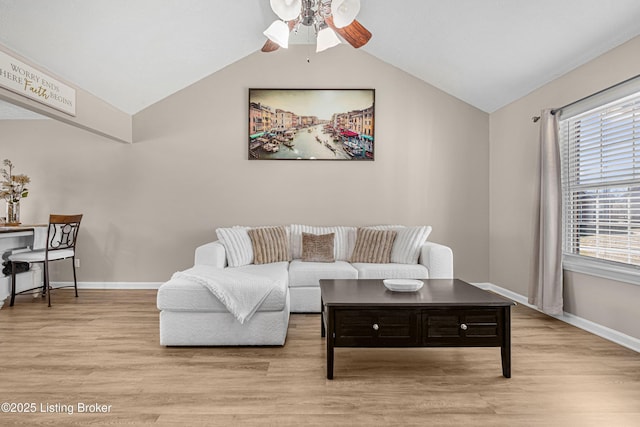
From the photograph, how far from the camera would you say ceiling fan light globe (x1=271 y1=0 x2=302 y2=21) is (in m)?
2.40

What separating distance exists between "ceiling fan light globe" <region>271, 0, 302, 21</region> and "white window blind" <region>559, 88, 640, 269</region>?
102 inches

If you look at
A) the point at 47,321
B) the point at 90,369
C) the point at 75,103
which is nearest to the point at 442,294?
the point at 90,369

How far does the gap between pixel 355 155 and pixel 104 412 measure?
377 cm

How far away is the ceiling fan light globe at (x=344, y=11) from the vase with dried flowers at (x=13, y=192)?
166 inches

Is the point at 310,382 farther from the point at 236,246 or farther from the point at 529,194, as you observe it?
the point at 529,194

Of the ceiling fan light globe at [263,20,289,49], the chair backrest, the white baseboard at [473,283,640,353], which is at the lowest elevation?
the white baseboard at [473,283,640,353]

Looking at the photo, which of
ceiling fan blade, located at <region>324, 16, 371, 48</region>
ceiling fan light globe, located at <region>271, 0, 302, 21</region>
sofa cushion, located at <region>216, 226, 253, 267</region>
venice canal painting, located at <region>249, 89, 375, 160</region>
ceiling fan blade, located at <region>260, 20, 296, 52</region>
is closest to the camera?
ceiling fan light globe, located at <region>271, 0, 302, 21</region>

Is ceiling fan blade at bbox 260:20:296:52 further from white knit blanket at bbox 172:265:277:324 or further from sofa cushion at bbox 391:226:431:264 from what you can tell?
sofa cushion at bbox 391:226:431:264

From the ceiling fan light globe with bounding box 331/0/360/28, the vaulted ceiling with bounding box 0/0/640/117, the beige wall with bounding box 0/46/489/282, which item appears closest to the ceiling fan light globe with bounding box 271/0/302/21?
the ceiling fan light globe with bounding box 331/0/360/28

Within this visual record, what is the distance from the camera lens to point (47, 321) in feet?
11.2

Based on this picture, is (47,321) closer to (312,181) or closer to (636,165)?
(312,181)

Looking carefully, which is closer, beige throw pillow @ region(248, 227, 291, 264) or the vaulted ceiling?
the vaulted ceiling

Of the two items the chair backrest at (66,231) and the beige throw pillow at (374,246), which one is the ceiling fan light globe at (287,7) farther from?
the chair backrest at (66,231)

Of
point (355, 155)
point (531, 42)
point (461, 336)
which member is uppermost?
point (531, 42)
